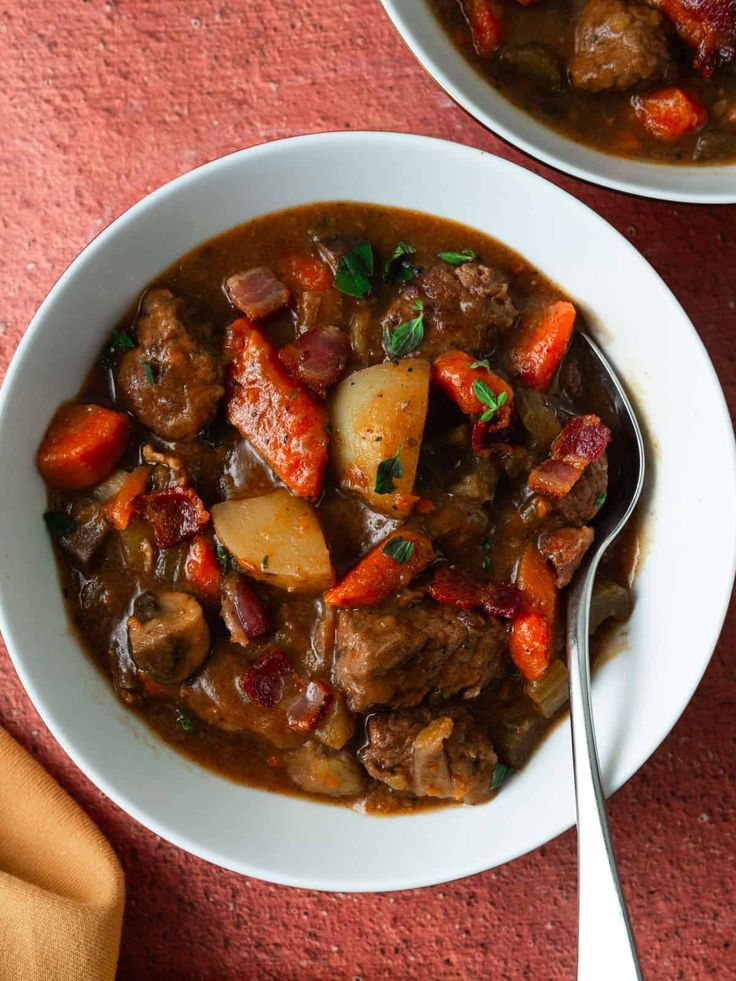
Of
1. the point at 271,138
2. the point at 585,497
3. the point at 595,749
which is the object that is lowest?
the point at 595,749

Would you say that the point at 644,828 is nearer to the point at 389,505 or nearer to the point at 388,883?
the point at 388,883

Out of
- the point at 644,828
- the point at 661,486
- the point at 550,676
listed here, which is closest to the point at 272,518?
the point at 550,676

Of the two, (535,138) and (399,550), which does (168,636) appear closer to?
(399,550)

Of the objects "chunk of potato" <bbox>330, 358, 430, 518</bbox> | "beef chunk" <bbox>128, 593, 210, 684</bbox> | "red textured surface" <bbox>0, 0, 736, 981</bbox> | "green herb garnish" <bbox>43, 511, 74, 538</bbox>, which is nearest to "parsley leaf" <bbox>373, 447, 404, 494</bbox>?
"chunk of potato" <bbox>330, 358, 430, 518</bbox>

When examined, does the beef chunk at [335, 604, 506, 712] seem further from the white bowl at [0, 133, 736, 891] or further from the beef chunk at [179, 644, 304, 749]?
the white bowl at [0, 133, 736, 891]

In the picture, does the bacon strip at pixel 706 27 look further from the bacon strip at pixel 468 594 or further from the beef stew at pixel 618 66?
the bacon strip at pixel 468 594

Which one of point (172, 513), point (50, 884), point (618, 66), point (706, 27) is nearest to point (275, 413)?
point (172, 513)

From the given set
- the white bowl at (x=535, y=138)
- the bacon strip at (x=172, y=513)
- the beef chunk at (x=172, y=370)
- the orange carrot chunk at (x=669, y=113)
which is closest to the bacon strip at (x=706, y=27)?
the orange carrot chunk at (x=669, y=113)
